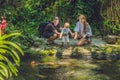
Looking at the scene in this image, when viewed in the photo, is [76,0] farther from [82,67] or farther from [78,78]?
[78,78]

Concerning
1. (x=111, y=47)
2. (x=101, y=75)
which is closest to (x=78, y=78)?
(x=101, y=75)

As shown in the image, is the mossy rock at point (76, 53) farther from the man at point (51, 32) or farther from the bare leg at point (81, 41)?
the man at point (51, 32)

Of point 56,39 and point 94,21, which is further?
point 94,21

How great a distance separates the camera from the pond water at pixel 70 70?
407 inches

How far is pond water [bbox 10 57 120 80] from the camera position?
33.9ft

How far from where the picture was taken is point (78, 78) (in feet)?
33.4

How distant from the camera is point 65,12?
17250 millimetres

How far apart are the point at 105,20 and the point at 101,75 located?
6.46 metres

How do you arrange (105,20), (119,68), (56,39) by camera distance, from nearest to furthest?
(119,68), (56,39), (105,20)

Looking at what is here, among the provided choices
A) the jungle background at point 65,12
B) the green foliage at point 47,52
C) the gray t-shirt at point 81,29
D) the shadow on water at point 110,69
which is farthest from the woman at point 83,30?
the shadow on water at point 110,69

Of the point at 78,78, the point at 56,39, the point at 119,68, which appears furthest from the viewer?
the point at 56,39

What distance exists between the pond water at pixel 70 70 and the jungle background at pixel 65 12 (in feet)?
12.9

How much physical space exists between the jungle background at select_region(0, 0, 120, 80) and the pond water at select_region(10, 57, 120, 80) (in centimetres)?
394

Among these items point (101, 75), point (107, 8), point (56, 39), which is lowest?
point (101, 75)
